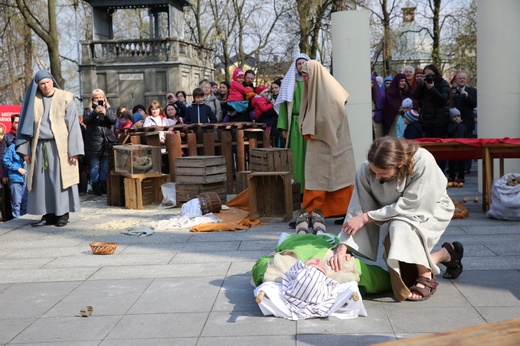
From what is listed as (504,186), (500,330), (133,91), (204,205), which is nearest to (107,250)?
(204,205)

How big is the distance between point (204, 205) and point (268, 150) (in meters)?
1.12

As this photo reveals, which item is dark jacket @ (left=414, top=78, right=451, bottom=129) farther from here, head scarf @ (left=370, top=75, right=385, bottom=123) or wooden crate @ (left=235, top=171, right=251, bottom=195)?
wooden crate @ (left=235, top=171, right=251, bottom=195)

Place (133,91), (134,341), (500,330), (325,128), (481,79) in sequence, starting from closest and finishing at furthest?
(500,330)
(134,341)
(325,128)
(481,79)
(133,91)

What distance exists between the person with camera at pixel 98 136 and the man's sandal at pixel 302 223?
496 centimetres

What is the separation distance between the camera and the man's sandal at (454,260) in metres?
5.53

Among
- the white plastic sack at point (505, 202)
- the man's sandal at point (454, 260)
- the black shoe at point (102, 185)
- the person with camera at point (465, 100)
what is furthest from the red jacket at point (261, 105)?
the man's sandal at point (454, 260)

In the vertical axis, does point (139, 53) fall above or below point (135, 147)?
above

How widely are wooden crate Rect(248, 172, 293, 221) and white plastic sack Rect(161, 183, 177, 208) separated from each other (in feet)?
6.59

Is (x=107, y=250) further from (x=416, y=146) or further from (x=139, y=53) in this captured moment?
(x=139, y=53)

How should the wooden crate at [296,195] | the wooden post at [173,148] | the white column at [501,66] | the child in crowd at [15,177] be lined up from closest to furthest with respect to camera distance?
the wooden crate at [296,195]
the white column at [501,66]
the wooden post at [173,148]
the child in crowd at [15,177]

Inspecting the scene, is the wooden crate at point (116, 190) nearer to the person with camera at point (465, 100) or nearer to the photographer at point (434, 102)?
the photographer at point (434, 102)

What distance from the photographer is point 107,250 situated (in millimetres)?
7207

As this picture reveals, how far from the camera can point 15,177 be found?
466 inches

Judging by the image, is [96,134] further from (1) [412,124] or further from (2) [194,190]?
(1) [412,124]
